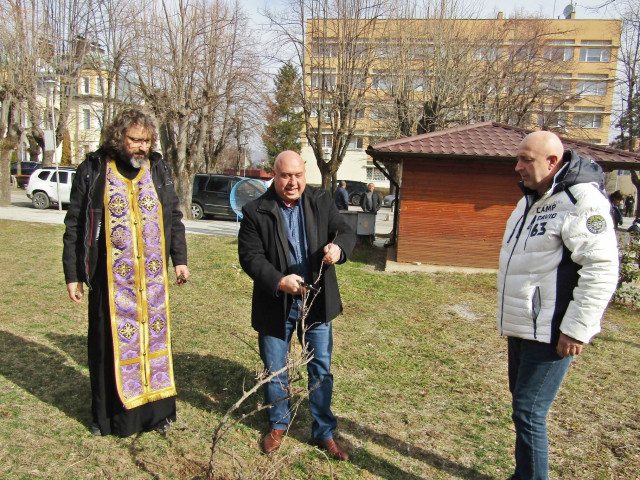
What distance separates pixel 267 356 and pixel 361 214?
10004 millimetres

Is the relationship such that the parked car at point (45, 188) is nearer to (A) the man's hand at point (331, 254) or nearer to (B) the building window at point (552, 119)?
(A) the man's hand at point (331, 254)

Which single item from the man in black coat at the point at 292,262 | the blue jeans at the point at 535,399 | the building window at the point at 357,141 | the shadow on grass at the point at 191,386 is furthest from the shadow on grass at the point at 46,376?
the building window at the point at 357,141

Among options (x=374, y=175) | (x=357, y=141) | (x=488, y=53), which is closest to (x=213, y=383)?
(x=488, y=53)

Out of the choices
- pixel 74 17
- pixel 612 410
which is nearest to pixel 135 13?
pixel 74 17

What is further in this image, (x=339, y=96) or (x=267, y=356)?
(x=339, y=96)

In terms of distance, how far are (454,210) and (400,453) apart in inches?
288

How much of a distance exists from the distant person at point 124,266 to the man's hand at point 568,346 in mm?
2242

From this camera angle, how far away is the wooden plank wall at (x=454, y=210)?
9555 millimetres

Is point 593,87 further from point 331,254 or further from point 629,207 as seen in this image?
point 331,254

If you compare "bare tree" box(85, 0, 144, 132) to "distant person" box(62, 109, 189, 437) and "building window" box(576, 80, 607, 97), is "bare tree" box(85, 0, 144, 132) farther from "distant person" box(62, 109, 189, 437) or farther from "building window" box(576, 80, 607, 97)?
"building window" box(576, 80, 607, 97)

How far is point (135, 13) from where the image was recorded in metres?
16.2

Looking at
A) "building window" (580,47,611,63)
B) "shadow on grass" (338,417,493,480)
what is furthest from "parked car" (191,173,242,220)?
"building window" (580,47,611,63)

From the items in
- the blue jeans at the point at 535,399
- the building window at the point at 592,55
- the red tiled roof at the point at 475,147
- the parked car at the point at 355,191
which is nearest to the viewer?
the blue jeans at the point at 535,399

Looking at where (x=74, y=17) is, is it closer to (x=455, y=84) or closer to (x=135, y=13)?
(x=135, y=13)
